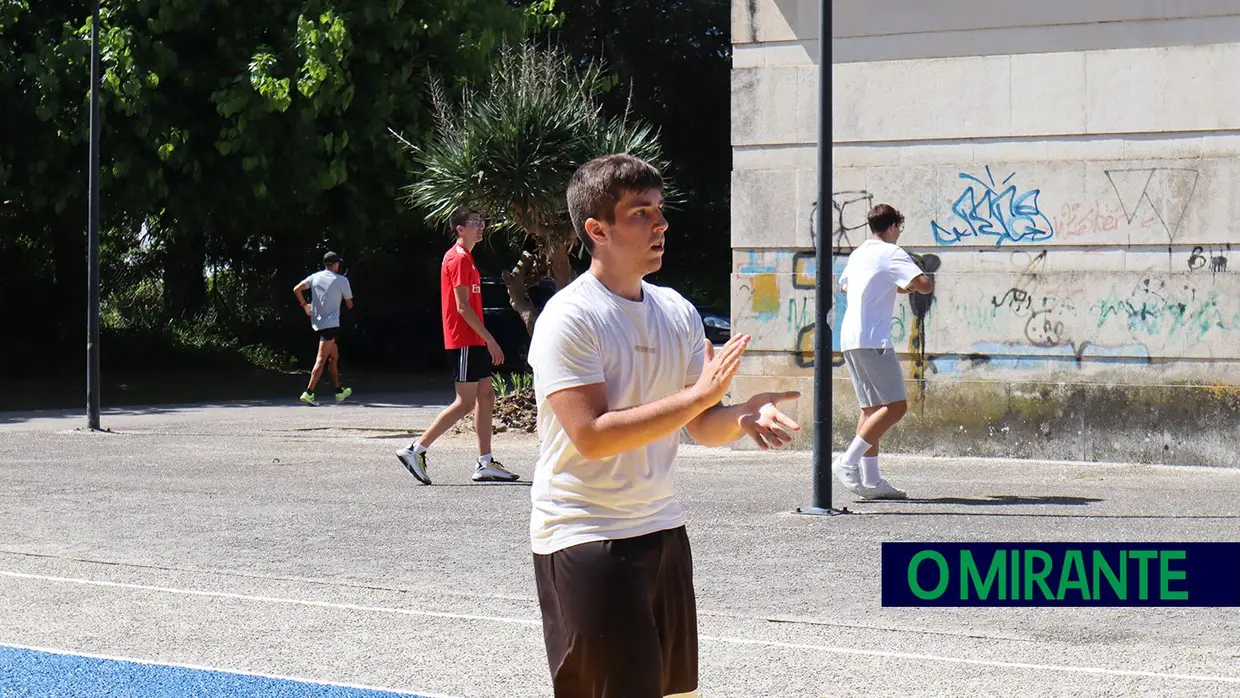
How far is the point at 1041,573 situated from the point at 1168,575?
48.8 inches

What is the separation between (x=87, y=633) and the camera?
6.55m

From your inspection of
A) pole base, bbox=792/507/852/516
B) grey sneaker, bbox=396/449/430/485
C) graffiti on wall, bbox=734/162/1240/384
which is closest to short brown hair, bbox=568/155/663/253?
pole base, bbox=792/507/852/516

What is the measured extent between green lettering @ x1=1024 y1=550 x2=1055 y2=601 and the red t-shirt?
21.3 feet

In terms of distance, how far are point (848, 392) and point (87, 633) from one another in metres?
7.69

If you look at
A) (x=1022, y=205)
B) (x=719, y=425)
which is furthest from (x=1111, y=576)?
(x=1022, y=205)

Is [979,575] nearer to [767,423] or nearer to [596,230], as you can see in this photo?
[767,423]

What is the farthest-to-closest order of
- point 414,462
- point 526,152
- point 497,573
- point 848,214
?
1. point 526,152
2. point 848,214
3. point 414,462
4. point 497,573

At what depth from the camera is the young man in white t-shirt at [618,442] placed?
359cm

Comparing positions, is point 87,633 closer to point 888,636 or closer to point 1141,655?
point 888,636

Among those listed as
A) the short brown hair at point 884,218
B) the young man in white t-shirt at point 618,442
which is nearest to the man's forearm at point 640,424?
the young man in white t-shirt at point 618,442

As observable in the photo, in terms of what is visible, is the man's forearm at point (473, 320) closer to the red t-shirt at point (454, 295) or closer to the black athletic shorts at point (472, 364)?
the red t-shirt at point (454, 295)

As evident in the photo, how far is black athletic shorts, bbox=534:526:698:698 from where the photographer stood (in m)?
3.62

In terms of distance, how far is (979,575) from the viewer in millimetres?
4539

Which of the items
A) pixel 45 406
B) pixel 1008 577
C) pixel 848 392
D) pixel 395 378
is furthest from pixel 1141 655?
pixel 395 378
